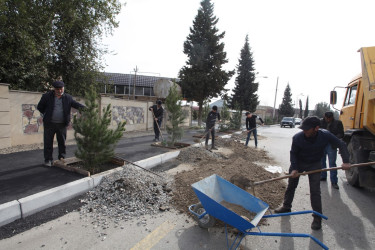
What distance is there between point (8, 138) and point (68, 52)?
4.90m

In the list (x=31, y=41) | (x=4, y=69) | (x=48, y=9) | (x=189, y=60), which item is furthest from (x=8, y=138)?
(x=189, y=60)

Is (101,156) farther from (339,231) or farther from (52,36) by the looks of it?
(52,36)

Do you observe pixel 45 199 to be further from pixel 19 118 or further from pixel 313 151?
pixel 19 118

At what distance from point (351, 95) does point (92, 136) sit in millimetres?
6716

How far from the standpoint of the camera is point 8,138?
6547 millimetres

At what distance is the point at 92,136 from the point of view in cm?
451

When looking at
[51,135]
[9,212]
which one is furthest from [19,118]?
[9,212]

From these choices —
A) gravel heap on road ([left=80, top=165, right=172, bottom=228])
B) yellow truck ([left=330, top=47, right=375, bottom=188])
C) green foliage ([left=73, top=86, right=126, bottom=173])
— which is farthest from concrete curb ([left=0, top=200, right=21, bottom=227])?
yellow truck ([left=330, top=47, right=375, bottom=188])

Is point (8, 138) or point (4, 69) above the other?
point (4, 69)

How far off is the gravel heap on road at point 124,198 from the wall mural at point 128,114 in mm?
7811

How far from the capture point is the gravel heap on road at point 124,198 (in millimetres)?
3342

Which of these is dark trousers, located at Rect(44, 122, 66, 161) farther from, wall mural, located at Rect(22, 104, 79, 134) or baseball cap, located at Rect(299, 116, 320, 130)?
baseball cap, located at Rect(299, 116, 320, 130)

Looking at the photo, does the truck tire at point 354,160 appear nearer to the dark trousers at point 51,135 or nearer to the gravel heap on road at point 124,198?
the gravel heap on road at point 124,198

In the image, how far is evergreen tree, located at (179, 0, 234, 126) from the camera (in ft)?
63.6
